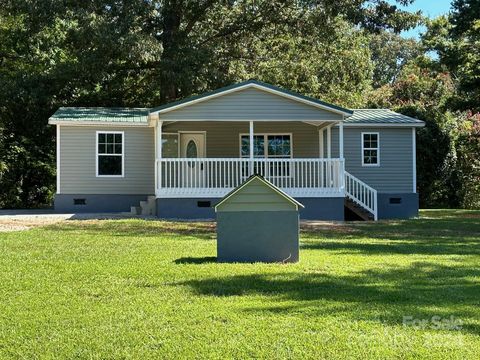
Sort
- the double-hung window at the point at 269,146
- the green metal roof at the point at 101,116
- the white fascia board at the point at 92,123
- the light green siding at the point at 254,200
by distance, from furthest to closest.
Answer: the double-hung window at the point at 269,146, the green metal roof at the point at 101,116, the white fascia board at the point at 92,123, the light green siding at the point at 254,200

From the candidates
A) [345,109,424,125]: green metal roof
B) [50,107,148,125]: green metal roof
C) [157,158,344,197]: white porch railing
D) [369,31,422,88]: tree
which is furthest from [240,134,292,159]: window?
[369,31,422,88]: tree

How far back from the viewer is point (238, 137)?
21.6m

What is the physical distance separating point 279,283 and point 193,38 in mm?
20641

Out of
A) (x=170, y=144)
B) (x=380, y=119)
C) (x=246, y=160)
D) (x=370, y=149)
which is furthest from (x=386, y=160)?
(x=170, y=144)

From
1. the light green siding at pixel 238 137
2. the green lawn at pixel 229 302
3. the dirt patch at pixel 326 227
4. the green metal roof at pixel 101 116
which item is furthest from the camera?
the light green siding at pixel 238 137

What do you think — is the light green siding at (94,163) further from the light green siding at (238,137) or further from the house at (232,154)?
the light green siding at (238,137)

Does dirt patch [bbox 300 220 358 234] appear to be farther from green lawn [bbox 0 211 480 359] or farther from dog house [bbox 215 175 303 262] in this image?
dog house [bbox 215 175 303 262]

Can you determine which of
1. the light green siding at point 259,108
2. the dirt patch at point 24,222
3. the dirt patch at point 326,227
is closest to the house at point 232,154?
the light green siding at point 259,108

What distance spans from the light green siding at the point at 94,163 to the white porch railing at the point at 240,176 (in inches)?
59.7

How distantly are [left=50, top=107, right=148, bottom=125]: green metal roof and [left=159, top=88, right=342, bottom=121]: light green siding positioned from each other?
3.42 m

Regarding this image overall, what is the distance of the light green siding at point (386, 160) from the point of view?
21203 mm

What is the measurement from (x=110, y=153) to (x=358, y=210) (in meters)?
8.52

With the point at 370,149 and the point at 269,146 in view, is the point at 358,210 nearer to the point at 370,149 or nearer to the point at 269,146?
the point at 370,149

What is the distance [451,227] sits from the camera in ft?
51.8
